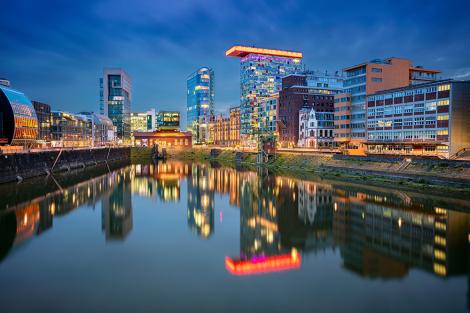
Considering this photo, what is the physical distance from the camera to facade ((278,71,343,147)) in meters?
131

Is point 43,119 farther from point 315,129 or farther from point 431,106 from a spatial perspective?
point 431,106

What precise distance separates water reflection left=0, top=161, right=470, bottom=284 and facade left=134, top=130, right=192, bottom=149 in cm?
12823

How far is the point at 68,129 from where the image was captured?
177 metres

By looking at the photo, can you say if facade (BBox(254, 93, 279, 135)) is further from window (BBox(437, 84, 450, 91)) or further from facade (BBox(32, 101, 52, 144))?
facade (BBox(32, 101, 52, 144))

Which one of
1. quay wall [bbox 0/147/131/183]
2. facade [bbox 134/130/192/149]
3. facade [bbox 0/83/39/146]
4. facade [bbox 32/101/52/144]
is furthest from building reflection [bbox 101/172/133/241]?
facade [bbox 134/130/192/149]

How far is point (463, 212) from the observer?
37531mm

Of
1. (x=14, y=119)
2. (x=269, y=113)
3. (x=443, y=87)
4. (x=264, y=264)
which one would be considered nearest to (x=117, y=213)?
(x=264, y=264)

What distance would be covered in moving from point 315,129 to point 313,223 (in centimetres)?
8506

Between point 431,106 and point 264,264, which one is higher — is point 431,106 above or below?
above

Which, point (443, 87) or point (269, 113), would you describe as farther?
point (269, 113)

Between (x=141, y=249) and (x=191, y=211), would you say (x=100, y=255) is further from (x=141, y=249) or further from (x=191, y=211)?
(x=191, y=211)

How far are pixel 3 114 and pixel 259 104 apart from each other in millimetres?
106391

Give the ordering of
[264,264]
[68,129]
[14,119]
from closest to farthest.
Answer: [264,264]
[14,119]
[68,129]

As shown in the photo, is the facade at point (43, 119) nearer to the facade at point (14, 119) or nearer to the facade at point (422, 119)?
the facade at point (14, 119)
